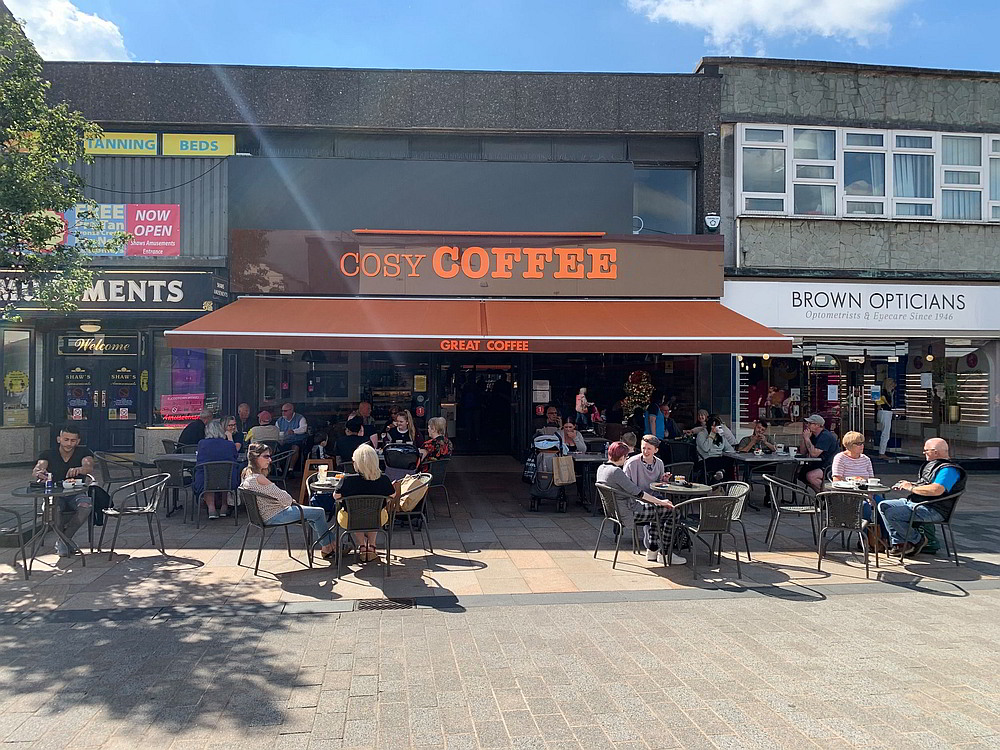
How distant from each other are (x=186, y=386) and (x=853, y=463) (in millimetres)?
11584

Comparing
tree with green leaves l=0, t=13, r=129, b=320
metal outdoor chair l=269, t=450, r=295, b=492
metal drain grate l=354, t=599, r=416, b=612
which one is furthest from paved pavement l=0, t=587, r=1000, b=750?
tree with green leaves l=0, t=13, r=129, b=320

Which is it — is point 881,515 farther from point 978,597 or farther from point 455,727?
point 455,727

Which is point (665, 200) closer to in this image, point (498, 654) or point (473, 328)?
point (473, 328)

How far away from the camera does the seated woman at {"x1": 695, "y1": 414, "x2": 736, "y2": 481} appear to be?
11.1 meters

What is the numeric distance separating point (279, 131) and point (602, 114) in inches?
244

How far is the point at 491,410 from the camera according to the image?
15.6 m

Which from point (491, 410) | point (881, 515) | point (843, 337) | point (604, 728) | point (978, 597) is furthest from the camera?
point (491, 410)

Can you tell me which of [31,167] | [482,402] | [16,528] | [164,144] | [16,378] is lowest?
[16,528]

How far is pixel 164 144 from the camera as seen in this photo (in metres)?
13.0

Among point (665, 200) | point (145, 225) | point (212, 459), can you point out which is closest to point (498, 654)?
point (212, 459)

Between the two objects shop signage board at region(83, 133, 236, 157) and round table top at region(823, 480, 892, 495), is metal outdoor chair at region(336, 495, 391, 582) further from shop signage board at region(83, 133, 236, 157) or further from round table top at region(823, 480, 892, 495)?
shop signage board at region(83, 133, 236, 157)

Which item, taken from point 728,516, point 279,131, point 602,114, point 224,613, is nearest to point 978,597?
point 728,516

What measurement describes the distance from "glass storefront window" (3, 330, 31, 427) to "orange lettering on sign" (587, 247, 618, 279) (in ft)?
36.3

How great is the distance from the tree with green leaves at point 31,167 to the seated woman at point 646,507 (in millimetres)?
6934
